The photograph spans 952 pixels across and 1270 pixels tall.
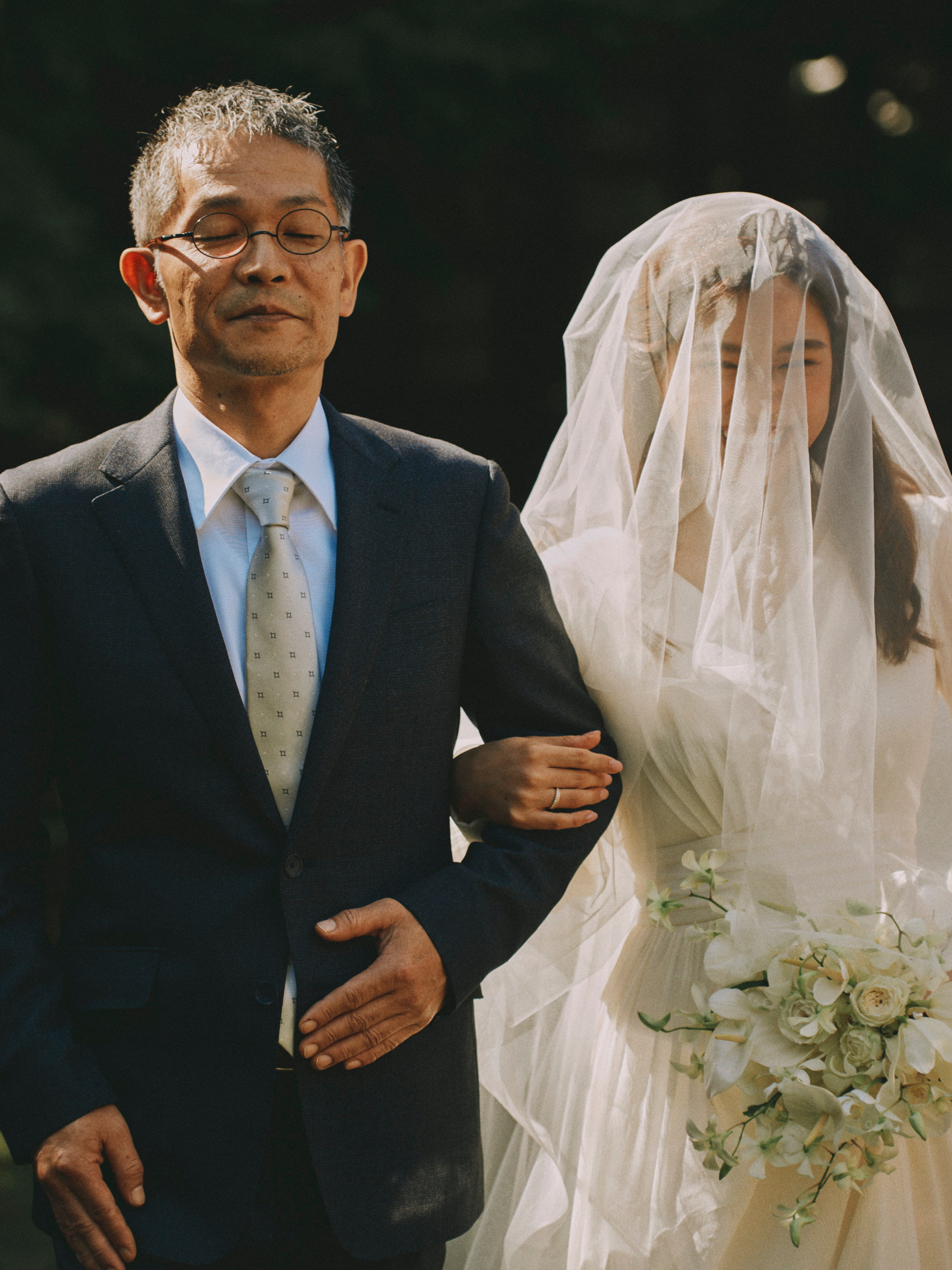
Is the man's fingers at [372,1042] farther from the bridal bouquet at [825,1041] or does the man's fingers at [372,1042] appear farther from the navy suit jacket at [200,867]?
the bridal bouquet at [825,1041]

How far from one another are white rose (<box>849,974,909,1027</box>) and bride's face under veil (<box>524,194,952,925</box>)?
230mm

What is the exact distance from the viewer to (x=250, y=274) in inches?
67.8

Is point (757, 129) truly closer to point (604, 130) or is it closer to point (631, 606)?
point (604, 130)

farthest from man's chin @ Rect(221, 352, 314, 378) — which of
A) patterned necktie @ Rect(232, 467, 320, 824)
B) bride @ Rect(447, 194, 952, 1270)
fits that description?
bride @ Rect(447, 194, 952, 1270)

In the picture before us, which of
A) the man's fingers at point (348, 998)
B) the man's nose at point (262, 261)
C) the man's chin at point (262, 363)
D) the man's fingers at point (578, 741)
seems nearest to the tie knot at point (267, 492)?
the man's chin at point (262, 363)

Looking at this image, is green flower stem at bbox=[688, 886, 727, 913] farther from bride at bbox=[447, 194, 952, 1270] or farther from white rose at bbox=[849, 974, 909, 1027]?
white rose at bbox=[849, 974, 909, 1027]

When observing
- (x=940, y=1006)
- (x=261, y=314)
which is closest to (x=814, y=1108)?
(x=940, y=1006)

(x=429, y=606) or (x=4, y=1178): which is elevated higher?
(x=429, y=606)

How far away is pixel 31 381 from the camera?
321cm

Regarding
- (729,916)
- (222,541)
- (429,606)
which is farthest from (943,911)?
(222,541)

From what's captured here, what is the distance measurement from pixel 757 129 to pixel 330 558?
2564 millimetres

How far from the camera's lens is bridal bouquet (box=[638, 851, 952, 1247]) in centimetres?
160

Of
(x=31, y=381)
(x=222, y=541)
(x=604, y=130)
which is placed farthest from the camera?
(x=604, y=130)

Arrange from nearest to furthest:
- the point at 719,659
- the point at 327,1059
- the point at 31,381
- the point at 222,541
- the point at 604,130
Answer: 1. the point at 327,1059
2. the point at 222,541
3. the point at 719,659
4. the point at 31,381
5. the point at 604,130
